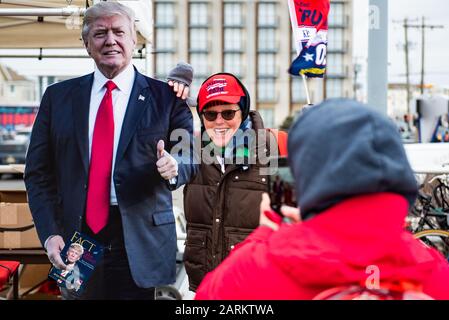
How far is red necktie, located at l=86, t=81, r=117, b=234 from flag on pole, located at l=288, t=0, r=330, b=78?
3.67ft

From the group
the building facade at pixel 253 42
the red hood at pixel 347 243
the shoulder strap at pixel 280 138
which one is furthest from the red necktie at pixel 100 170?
the building facade at pixel 253 42

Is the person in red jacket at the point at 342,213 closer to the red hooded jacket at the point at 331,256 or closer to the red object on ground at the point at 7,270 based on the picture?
the red hooded jacket at the point at 331,256

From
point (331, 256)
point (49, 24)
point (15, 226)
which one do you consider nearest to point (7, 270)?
point (15, 226)

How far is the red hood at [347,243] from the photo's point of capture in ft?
3.87

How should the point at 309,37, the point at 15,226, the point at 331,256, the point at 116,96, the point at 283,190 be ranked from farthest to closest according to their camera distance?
1. the point at 15,226
2. the point at 309,37
3. the point at 116,96
4. the point at 283,190
5. the point at 331,256

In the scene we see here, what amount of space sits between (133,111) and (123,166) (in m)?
0.23

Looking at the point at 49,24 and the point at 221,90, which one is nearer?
the point at 221,90

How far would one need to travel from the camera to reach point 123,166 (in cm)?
266

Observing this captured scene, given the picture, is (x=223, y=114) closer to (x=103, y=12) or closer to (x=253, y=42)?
(x=103, y=12)

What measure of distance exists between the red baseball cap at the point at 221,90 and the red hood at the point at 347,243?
5.22 ft

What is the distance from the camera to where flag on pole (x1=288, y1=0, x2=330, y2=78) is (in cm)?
335

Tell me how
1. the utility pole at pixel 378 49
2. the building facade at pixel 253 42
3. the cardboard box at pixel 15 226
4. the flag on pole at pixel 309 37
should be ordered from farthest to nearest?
1. the building facade at pixel 253 42
2. the utility pole at pixel 378 49
3. the cardboard box at pixel 15 226
4. the flag on pole at pixel 309 37

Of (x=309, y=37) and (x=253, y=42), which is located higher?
(x=253, y=42)

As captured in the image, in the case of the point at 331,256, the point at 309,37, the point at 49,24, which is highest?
the point at 49,24
